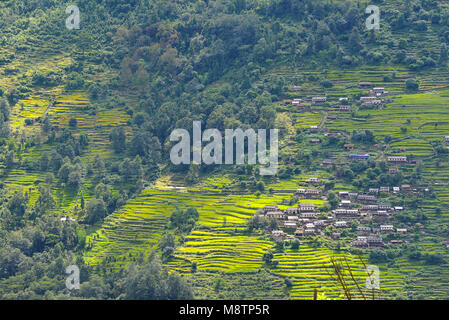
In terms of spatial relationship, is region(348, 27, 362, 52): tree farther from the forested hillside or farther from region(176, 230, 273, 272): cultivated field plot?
region(176, 230, 273, 272): cultivated field plot

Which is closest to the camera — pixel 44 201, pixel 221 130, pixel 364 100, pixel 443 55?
pixel 44 201

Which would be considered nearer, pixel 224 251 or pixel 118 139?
pixel 224 251

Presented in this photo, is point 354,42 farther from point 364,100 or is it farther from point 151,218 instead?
point 151,218

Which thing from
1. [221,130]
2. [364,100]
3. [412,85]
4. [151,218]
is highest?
[412,85]

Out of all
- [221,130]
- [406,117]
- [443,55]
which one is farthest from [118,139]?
[443,55]

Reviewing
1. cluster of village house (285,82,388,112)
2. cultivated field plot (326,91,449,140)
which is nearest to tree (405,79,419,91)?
cultivated field plot (326,91,449,140)
